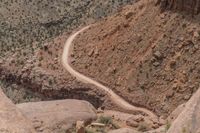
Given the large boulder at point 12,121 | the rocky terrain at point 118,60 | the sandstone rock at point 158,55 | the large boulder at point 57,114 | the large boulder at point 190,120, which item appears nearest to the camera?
the large boulder at point 190,120

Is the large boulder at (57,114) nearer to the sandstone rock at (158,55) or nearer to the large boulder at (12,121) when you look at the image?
the large boulder at (12,121)

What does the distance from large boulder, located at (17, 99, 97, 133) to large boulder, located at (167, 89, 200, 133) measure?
11.1 m

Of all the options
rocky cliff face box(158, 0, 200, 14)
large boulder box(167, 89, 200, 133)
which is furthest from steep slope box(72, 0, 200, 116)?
large boulder box(167, 89, 200, 133)

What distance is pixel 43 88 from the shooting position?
5916cm

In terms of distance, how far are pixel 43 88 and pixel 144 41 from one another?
12.3 m

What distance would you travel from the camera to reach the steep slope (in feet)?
169

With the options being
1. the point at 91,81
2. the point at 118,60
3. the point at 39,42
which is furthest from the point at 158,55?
the point at 39,42

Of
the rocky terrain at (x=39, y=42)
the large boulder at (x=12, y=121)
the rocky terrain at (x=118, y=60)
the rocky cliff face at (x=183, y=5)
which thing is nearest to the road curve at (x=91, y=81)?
the rocky terrain at (x=118, y=60)

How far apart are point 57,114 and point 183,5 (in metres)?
27.4

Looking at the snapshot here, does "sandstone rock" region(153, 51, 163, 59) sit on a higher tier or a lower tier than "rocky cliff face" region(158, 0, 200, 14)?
lower

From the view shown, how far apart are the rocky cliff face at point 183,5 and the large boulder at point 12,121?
A: 37144 mm

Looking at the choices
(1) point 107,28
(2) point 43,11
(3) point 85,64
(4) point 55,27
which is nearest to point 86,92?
(3) point 85,64

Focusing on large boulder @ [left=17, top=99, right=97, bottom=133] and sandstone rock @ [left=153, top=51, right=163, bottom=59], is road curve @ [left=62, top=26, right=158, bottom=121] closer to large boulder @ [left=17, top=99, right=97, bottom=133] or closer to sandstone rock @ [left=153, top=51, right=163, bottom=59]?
sandstone rock @ [left=153, top=51, right=163, bottom=59]

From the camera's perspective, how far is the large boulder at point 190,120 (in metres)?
14.8
